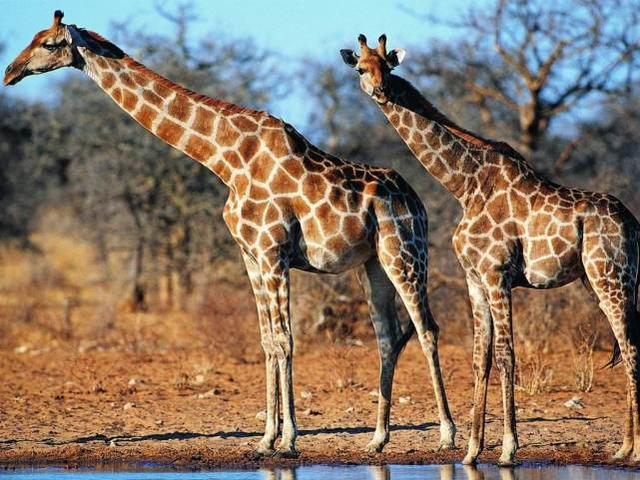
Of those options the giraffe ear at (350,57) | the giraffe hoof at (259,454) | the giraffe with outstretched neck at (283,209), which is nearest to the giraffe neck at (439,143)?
the giraffe ear at (350,57)

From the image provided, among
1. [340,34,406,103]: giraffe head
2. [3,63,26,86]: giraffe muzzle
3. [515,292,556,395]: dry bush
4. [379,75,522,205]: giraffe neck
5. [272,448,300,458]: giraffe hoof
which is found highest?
[3,63,26,86]: giraffe muzzle

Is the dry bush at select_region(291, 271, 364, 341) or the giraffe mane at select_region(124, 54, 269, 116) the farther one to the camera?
the dry bush at select_region(291, 271, 364, 341)

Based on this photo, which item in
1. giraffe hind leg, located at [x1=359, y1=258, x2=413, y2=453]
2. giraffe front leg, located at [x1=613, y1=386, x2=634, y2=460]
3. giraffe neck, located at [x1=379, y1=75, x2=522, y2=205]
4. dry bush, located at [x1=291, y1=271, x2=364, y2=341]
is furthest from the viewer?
dry bush, located at [x1=291, y1=271, x2=364, y2=341]

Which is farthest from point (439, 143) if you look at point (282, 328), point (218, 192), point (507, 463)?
point (218, 192)

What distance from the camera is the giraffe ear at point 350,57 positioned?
29.9 ft

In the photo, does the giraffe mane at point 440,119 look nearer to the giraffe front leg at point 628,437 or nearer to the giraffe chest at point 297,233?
the giraffe chest at point 297,233

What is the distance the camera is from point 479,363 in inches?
342

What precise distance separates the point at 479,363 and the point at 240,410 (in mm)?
3097

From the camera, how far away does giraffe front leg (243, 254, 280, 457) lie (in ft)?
29.5

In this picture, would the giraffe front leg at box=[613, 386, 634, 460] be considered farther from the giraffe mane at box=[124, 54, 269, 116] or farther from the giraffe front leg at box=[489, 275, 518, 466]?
the giraffe mane at box=[124, 54, 269, 116]

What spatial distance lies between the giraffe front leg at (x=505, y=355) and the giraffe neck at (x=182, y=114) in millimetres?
2343

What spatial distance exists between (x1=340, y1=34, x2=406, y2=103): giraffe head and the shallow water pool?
2886 mm

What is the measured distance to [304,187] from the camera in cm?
921

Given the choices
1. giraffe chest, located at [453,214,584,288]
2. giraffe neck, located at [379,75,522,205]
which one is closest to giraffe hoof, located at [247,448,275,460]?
giraffe chest, located at [453,214,584,288]
